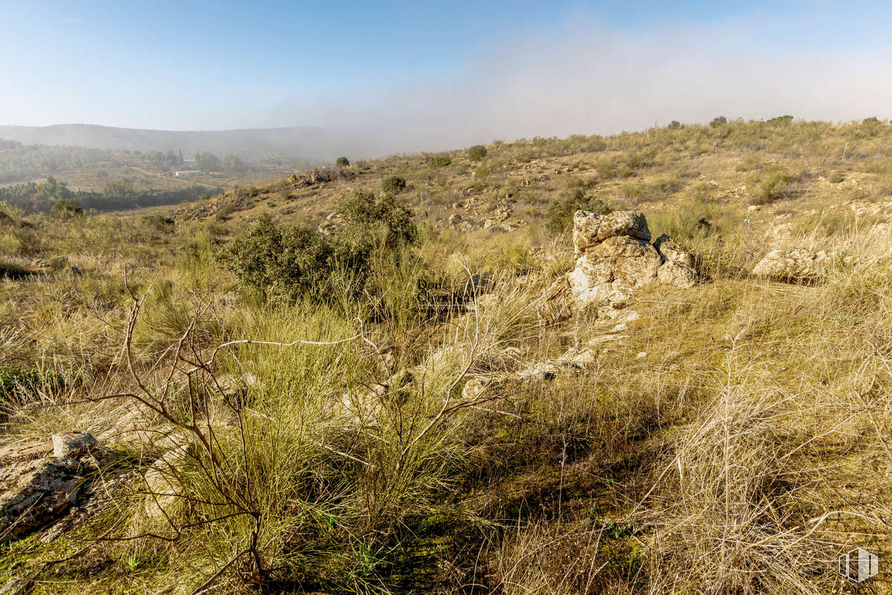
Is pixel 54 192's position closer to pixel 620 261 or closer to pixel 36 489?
pixel 36 489

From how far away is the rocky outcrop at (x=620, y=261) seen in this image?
13.8 feet

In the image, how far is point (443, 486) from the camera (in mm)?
1674

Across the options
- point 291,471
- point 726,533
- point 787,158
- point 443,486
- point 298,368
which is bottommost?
point 443,486

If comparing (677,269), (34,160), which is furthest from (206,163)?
(677,269)

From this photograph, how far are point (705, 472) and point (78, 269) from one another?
39.3ft

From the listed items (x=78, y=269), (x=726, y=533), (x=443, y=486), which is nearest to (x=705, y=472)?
(x=726, y=533)

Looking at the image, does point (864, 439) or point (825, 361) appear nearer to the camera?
point (864, 439)

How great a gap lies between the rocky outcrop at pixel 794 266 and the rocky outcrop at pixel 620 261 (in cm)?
71

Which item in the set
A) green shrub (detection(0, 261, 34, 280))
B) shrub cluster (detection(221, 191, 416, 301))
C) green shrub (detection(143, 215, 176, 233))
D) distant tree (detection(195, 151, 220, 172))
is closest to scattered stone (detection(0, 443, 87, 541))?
shrub cluster (detection(221, 191, 416, 301))

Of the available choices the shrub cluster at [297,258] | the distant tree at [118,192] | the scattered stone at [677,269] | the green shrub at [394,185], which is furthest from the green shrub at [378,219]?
the distant tree at [118,192]

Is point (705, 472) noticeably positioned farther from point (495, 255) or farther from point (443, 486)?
point (495, 255)

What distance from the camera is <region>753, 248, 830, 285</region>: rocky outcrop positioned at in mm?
3732

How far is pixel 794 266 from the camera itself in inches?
152

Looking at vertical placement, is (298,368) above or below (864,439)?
above
